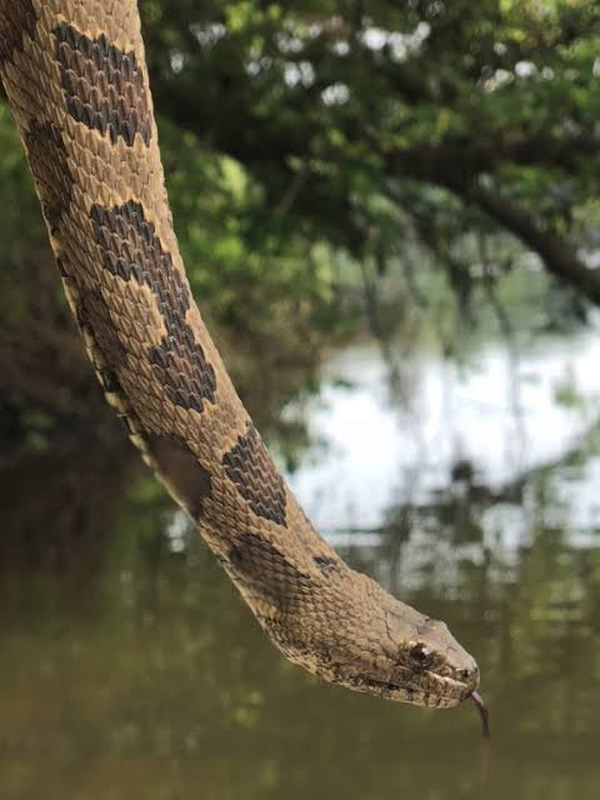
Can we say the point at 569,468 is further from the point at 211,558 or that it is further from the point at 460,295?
the point at 211,558

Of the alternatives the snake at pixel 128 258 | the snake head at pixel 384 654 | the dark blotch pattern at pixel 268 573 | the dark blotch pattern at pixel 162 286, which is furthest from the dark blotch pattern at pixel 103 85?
the snake head at pixel 384 654

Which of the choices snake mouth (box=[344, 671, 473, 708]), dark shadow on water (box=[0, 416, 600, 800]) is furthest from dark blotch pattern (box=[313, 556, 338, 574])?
dark shadow on water (box=[0, 416, 600, 800])

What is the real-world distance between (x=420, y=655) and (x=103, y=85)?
1801mm

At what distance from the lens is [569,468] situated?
54.1 ft

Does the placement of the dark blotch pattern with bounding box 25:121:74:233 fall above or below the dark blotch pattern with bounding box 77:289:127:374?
above

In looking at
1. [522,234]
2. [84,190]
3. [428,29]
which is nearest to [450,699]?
[84,190]

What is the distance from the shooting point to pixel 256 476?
3096mm

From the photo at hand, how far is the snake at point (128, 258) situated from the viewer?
260 cm

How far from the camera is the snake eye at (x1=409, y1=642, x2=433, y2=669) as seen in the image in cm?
346

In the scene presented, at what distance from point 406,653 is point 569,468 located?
13443mm

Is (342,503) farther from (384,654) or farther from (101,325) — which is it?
(101,325)

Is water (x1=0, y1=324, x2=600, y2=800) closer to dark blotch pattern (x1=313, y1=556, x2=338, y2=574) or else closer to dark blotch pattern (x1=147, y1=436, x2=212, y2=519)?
dark blotch pattern (x1=313, y1=556, x2=338, y2=574)

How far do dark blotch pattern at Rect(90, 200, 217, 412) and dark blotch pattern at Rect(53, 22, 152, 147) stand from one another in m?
0.17

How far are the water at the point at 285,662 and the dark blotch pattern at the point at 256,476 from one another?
5155 mm
